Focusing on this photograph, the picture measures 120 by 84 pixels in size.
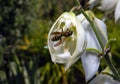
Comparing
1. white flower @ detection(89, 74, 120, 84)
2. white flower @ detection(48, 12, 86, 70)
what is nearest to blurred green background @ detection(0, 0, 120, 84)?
white flower @ detection(89, 74, 120, 84)

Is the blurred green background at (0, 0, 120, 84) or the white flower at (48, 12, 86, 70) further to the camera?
the blurred green background at (0, 0, 120, 84)

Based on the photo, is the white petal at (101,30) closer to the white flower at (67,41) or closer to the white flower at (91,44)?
the white flower at (91,44)

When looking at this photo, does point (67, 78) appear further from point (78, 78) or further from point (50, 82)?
point (78, 78)

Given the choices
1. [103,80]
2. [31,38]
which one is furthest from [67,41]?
[31,38]

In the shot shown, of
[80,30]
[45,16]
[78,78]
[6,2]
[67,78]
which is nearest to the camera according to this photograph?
[80,30]

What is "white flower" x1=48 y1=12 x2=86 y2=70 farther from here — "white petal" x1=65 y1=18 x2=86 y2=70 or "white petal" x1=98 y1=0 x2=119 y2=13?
"white petal" x1=98 y1=0 x2=119 y2=13

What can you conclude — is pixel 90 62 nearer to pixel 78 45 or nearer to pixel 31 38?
pixel 78 45

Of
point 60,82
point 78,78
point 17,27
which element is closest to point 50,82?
point 60,82
